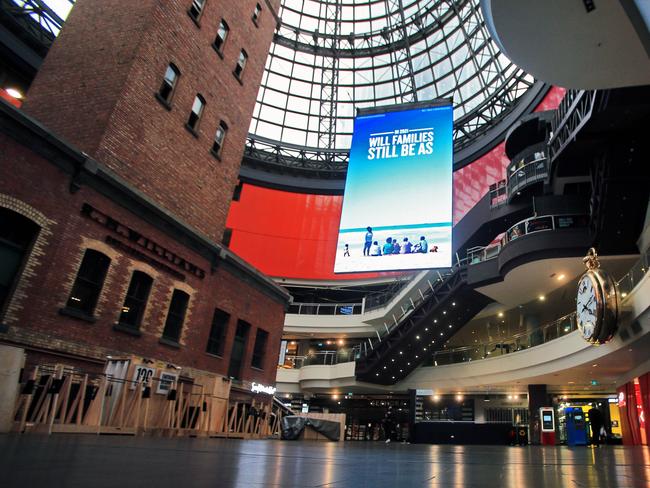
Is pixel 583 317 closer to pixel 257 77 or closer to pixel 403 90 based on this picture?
pixel 257 77

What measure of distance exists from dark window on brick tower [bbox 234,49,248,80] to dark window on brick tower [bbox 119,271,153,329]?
38.8 feet

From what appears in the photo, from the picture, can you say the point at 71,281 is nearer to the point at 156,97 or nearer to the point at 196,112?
the point at 156,97

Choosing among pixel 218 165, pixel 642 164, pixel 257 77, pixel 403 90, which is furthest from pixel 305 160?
pixel 642 164

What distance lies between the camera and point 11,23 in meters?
21.5

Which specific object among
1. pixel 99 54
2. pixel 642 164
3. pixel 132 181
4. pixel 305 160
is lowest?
pixel 132 181

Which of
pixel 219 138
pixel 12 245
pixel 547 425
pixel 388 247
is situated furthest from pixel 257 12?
pixel 547 425

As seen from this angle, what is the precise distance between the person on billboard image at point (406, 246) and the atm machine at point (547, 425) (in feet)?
46.5

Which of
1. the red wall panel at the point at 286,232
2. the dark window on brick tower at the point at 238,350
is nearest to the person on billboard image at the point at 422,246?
the dark window on brick tower at the point at 238,350

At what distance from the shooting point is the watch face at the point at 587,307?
686 inches

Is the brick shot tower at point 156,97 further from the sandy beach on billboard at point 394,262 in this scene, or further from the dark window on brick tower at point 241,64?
the sandy beach on billboard at point 394,262

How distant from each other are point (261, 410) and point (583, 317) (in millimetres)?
14100

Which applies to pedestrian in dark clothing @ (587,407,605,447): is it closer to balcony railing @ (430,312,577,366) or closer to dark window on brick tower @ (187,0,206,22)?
balcony railing @ (430,312,577,366)

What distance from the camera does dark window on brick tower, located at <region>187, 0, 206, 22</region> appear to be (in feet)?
61.8

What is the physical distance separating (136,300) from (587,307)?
692 inches
